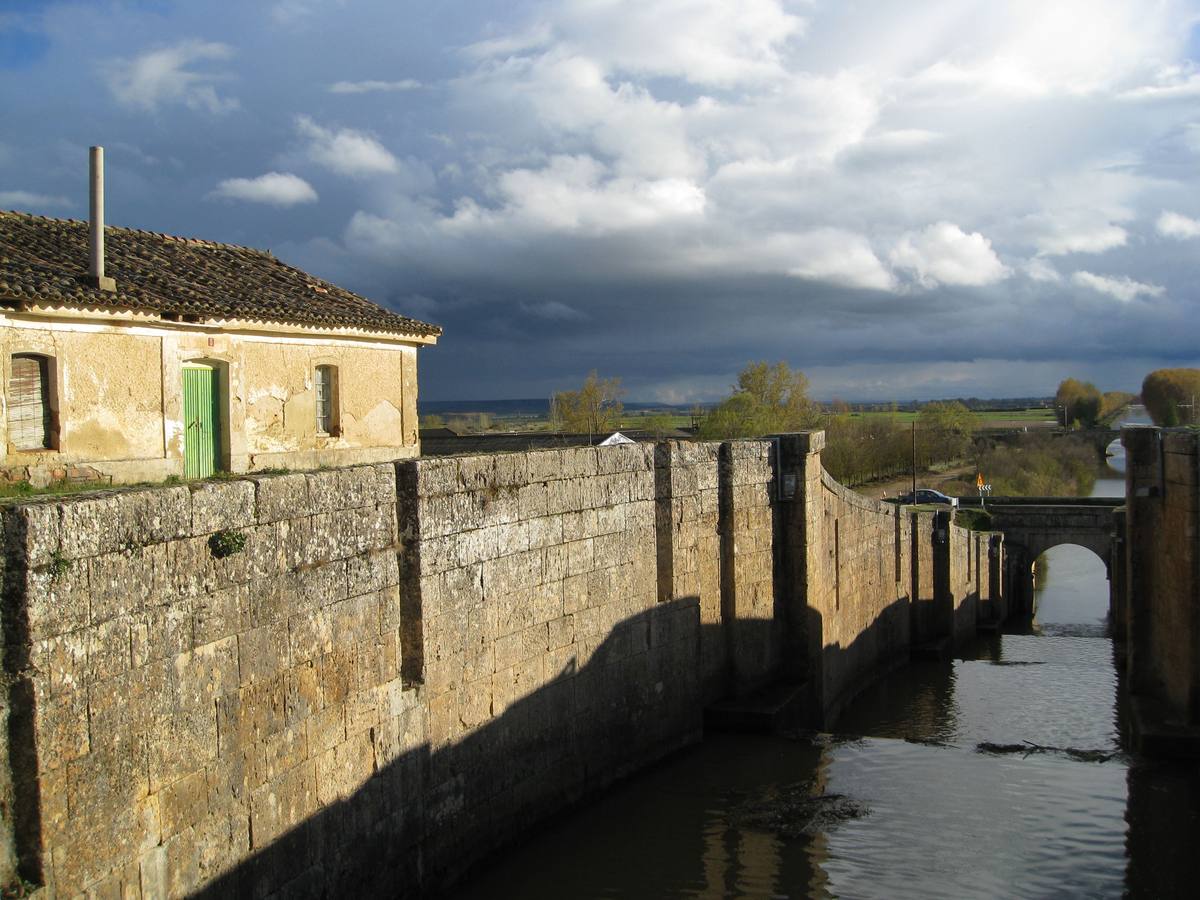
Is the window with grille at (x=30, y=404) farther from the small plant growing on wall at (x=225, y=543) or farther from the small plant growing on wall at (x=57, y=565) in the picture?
the small plant growing on wall at (x=57, y=565)

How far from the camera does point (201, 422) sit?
13055 millimetres

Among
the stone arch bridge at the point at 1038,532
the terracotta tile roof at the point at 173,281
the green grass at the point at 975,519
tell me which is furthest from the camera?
the stone arch bridge at the point at 1038,532

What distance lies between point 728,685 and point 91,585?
8593 mm

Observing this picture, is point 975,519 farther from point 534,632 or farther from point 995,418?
point 995,418

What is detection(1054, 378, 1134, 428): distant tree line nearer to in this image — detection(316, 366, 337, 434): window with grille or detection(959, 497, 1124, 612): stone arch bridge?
detection(959, 497, 1124, 612): stone arch bridge

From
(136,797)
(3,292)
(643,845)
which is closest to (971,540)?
(643,845)

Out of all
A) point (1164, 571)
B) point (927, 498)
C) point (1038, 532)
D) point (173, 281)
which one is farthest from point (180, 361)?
point (927, 498)

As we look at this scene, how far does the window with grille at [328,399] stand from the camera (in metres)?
14.9

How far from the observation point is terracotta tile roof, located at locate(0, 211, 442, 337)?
11.4m

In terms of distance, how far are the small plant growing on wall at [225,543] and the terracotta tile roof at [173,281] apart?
20.4 feet

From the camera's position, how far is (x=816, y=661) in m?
13.8

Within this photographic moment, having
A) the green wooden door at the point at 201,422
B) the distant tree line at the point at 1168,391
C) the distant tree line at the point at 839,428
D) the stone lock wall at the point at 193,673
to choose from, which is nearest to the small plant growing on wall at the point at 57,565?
the stone lock wall at the point at 193,673

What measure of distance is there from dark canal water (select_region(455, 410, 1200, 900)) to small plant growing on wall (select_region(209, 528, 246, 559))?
3.19 m

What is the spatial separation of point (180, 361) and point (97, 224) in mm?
1726
